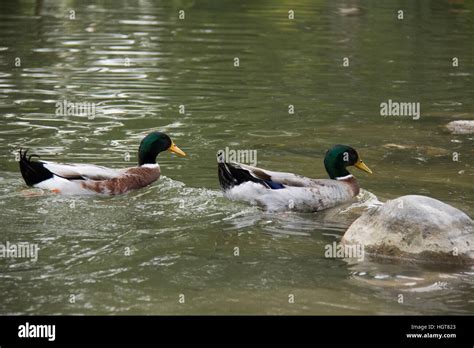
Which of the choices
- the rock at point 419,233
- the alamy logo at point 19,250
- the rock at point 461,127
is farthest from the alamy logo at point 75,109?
the rock at point 419,233

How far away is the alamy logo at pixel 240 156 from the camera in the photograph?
1395 centimetres

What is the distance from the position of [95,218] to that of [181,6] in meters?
24.2

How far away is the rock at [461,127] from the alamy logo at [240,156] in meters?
3.78

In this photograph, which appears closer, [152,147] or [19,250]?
[19,250]

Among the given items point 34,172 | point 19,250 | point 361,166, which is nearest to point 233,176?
point 361,166

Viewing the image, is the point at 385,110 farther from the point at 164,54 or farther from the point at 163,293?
the point at 163,293

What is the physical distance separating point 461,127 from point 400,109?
1.87m

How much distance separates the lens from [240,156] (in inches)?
558

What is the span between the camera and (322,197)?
38.4 feet

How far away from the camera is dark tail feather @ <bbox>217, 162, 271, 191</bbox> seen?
1145 cm

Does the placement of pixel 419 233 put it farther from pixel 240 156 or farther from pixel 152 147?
pixel 240 156

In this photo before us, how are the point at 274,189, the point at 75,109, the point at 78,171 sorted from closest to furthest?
the point at 274,189, the point at 78,171, the point at 75,109

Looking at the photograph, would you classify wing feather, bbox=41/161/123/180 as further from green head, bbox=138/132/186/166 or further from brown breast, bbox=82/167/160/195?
green head, bbox=138/132/186/166

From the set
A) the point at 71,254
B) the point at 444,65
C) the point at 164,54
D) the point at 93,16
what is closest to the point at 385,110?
the point at 444,65
